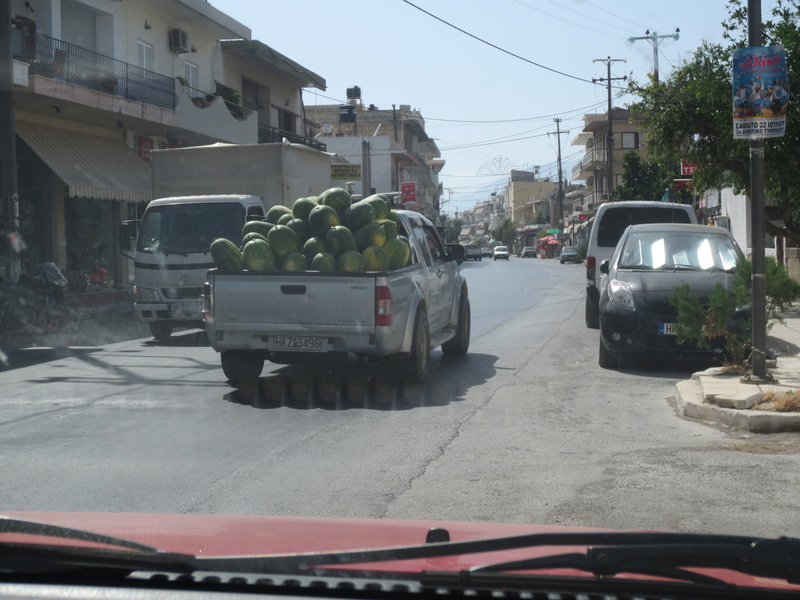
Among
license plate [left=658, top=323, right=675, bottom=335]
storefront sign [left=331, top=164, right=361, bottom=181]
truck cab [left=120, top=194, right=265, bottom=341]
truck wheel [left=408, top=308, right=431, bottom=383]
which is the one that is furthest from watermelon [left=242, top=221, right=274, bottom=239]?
storefront sign [left=331, top=164, right=361, bottom=181]

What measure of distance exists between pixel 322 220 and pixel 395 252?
0.83 metres

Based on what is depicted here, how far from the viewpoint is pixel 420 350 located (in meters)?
9.84

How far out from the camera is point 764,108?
8.58 m

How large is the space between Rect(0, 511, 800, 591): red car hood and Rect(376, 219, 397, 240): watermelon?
7308 millimetres

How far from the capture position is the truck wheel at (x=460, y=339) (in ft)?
40.1

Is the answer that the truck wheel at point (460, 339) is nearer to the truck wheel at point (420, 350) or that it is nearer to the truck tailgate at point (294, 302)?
the truck wheel at point (420, 350)

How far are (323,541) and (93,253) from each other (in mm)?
24258

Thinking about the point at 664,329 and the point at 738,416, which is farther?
the point at 664,329

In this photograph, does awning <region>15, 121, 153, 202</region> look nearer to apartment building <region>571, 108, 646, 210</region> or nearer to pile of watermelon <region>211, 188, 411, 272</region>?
pile of watermelon <region>211, 188, 411, 272</region>

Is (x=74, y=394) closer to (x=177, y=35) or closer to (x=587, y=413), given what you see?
(x=587, y=413)

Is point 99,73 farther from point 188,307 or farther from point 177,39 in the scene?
point 188,307

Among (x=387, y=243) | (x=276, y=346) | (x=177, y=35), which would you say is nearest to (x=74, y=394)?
(x=276, y=346)

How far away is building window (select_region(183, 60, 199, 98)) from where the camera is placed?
2973 centimetres

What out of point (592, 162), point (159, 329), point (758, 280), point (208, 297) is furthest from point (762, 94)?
point (592, 162)
